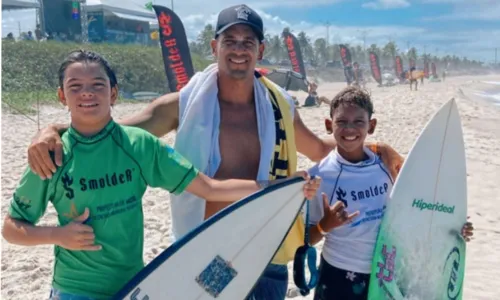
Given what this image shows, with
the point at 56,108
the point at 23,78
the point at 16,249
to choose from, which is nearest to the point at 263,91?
the point at 16,249

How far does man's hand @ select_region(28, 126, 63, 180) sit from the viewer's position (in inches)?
60.4

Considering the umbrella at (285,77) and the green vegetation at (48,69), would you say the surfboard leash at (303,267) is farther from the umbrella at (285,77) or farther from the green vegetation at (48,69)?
the umbrella at (285,77)

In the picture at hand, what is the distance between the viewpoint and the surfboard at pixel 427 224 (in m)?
2.34

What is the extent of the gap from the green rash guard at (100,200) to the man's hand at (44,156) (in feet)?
0.10

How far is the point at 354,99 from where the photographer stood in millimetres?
2244

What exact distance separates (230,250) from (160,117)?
0.65 meters

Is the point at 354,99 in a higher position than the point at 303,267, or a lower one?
higher

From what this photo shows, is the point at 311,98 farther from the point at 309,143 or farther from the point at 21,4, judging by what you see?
the point at 21,4

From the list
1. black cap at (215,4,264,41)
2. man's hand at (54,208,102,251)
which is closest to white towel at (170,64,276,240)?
black cap at (215,4,264,41)

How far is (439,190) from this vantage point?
2752mm

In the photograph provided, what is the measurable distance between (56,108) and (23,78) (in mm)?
5666

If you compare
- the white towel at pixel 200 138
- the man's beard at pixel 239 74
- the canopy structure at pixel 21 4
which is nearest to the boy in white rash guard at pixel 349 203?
the white towel at pixel 200 138

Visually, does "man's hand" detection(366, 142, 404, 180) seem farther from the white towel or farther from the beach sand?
the beach sand

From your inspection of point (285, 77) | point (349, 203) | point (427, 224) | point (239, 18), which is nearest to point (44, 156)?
point (239, 18)
